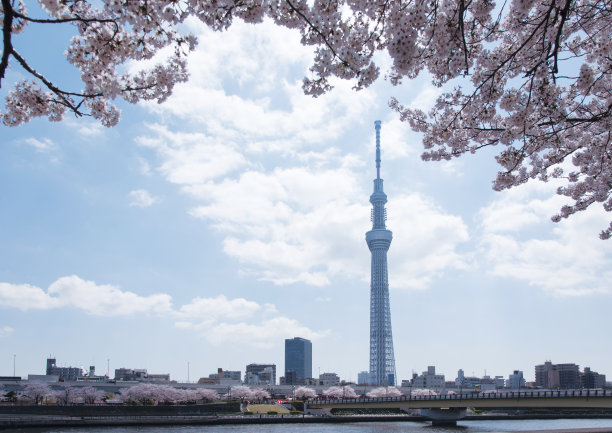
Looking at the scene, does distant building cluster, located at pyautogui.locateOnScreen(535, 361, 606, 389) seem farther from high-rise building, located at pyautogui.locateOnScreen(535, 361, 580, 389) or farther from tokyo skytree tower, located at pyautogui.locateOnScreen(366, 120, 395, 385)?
tokyo skytree tower, located at pyautogui.locateOnScreen(366, 120, 395, 385)

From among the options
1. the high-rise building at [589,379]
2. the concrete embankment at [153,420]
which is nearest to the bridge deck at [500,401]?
the concrete embankment at [153,420]

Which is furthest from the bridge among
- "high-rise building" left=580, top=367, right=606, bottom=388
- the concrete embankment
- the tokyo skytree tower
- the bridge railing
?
"high-rise building" left=580, top=367, right=606, bottom=388

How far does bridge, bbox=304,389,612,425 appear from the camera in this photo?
141 ft

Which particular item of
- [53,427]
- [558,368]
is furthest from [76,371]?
[558,368]

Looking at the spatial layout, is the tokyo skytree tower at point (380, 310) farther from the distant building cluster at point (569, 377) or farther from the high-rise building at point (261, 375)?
the distant building cluster at point (569, 377)

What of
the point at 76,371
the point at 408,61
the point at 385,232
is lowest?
the point at 76,371

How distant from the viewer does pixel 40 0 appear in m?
4.87

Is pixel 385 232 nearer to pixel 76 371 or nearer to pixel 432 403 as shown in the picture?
pixel 432 403

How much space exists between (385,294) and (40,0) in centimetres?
13252

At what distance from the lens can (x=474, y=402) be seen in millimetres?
54281

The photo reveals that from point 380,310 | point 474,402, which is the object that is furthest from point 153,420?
point 380,310

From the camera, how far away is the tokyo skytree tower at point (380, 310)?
13212 cm

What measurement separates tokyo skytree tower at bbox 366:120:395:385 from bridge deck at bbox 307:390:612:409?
177 ft

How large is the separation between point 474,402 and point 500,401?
3562 mm
